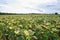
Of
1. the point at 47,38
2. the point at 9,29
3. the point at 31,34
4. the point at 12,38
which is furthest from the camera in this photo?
the point at 9,29

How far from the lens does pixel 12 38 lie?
22.4ft

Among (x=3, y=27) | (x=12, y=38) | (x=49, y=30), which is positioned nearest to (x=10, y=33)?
(x=12, y=38)

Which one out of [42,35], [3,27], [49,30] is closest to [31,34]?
[42,35]

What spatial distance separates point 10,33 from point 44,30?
1.28 m

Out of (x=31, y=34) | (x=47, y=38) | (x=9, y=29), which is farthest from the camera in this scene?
(x=9, y=29)

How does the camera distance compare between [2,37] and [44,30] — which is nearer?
[44,30]

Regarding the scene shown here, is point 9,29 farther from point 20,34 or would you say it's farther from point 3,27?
point 20,34

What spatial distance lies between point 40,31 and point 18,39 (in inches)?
35.5

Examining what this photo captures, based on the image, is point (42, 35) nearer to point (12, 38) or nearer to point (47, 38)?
point (47, 38)

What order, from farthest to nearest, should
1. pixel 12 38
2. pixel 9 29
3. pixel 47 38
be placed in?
pixel 9 29, pixel 12 38, pixel 47 38

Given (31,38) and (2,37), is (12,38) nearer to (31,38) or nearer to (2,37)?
(2,37)

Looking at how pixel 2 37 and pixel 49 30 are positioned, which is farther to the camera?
pixel 2 37

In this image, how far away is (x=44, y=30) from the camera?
6527mm

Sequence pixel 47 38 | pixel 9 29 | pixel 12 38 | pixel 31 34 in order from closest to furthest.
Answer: pixel 31 34 < pixel 47 38 < pixel 12 38 < pixel 9 29
